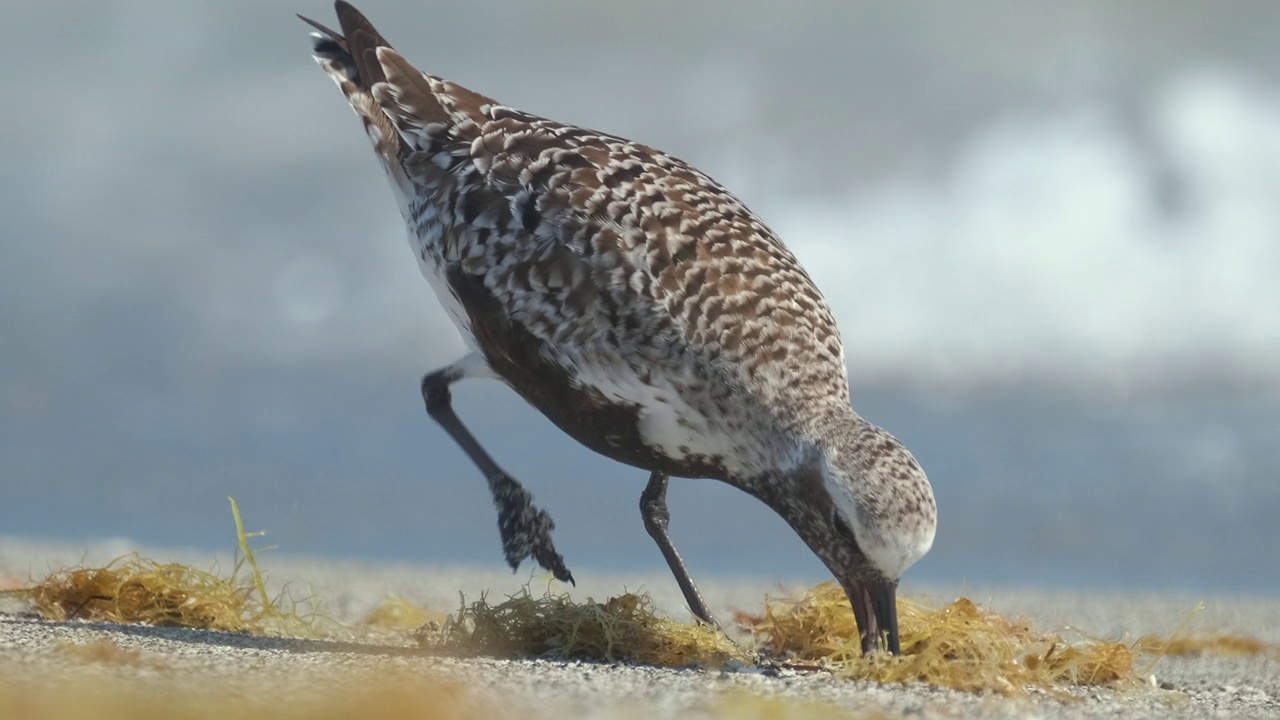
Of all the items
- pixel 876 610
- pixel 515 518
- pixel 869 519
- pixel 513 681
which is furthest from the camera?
pixel 515 518

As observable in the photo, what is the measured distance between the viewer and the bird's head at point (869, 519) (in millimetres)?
7223

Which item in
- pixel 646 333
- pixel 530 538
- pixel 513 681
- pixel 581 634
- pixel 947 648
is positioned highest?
pixel 646 333

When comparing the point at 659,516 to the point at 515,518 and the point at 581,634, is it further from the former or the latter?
the point at 581,634

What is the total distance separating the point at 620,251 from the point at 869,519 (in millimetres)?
2304

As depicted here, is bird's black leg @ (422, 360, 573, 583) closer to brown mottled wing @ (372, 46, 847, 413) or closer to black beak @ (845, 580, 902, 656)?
brown mottled wing @ (372, 46, 847, 413)

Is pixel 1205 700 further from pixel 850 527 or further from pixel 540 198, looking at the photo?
pixel 540 198

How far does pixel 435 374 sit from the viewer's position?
10.1m

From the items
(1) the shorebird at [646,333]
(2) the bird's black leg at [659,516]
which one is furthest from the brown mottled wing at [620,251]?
(2) the bird's black leg at [659,516]

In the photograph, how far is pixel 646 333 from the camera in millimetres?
8211

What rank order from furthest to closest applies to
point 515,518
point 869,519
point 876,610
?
point 515,518
point 876,610
point 869,519

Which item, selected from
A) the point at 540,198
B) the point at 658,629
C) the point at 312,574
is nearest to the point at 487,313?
the point at 540,198

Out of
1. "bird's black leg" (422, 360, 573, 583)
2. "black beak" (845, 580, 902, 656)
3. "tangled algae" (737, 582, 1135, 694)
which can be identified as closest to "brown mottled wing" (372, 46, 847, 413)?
"black beak" (845, 580, 902, 656)

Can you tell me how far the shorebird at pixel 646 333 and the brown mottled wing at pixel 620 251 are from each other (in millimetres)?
13

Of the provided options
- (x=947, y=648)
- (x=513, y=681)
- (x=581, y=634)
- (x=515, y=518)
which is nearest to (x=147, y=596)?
(x=515, y=518)
